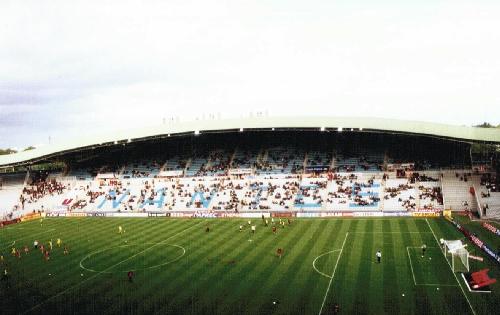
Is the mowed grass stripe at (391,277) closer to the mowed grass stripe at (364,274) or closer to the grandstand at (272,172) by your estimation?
the mowed grass stripe at (364,274)

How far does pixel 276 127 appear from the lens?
203 feet

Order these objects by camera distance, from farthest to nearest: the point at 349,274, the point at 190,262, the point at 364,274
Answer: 1. the point at 190,262
2. the point at 349,274
3. the point at 364,274

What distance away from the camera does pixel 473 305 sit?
22938 mm

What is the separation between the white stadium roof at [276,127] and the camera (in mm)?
52219

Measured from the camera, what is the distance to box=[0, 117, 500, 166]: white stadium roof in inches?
2056

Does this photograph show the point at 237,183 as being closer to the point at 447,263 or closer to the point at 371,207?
the point at 371,207

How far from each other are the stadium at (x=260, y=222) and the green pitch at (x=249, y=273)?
Result: 16cm

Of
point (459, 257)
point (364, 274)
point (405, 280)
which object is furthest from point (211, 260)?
point (459, 257)

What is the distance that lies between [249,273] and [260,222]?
1974cm

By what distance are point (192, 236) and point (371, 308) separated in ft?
78.9

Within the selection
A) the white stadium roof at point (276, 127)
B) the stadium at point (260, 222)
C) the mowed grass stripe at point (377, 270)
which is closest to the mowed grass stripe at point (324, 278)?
the stadium at point (260, 222)

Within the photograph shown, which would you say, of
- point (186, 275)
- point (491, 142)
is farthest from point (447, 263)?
point (491, 142)

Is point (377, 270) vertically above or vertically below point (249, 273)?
above

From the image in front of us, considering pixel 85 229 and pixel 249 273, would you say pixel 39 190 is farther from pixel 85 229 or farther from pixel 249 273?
pixel 249 273
